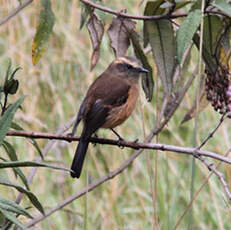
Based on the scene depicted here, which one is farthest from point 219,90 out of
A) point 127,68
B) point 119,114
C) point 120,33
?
point 127,68

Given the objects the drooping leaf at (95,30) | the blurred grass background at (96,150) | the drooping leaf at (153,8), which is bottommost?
the blurred grass background at (96,150)

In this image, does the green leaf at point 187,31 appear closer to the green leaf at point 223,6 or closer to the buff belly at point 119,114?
the green leaf at point 223,6

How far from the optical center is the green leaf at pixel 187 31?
2.21 metres

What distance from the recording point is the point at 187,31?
223 cm

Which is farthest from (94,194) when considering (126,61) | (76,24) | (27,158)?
(76,24)

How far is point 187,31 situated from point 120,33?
0.55 metres

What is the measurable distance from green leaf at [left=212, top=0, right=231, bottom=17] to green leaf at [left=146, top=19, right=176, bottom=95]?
30cm

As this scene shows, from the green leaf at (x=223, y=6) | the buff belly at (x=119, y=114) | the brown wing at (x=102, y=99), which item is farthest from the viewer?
the buff belly at (x=119, y=114)

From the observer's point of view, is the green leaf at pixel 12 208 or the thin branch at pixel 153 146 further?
the thin branch at pixel 153 146

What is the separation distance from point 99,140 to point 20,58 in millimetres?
2480

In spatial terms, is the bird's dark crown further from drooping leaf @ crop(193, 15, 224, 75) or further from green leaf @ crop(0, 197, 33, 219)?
green leaf @ crop(0, 197, 33, 219)

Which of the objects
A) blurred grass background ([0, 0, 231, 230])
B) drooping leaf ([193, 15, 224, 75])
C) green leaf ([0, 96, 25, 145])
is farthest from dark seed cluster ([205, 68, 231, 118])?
blurred grass background ([0, 0, 231, 230])

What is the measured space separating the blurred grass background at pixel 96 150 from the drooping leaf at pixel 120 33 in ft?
3.99

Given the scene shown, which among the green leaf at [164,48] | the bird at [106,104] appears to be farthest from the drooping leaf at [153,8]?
the bird at [106,104]
